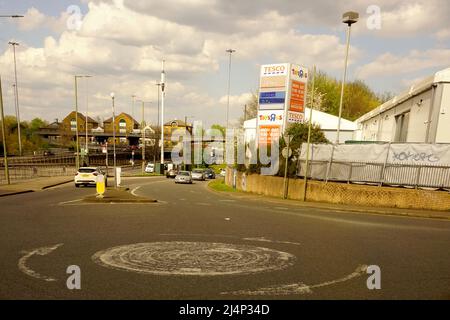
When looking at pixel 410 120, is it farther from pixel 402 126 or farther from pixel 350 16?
pixel 350 16

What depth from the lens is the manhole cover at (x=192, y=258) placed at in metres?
6.79

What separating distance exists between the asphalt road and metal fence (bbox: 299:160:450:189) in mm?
5363

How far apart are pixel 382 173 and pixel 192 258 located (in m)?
14.7

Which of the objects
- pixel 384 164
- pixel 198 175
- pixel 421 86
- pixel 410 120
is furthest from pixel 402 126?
pixel 198 175

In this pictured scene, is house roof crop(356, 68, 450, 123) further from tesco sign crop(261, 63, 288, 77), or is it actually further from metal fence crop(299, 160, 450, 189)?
tesco sign crop(261, 63, 288, 77)

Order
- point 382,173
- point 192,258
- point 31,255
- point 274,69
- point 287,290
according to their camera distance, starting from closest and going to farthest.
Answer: point 287,290, point 31,255, point 192,258, point 382,173, point 274,69

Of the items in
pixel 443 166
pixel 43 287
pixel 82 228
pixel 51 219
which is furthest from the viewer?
pixel 443 166

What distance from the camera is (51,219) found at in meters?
12.0

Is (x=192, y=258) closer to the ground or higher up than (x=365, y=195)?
higher up

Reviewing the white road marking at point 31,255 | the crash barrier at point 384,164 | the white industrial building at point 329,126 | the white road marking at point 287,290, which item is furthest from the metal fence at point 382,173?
the white industrial building at point 329,126

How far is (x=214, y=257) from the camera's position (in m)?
7.74
